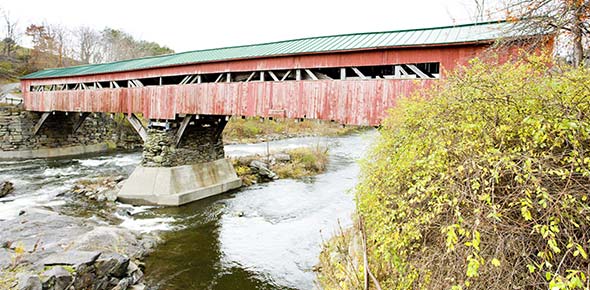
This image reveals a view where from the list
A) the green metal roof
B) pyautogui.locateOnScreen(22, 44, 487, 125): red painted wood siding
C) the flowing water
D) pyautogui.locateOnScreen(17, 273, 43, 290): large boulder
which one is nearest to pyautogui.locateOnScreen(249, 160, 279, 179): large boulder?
the flowing water

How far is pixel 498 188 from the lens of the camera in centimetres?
220

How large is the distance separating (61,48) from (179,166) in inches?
1366

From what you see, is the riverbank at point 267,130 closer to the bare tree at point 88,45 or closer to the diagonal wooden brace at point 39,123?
the diagonal wooden brace at point 39,123

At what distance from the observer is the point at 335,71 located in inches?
352

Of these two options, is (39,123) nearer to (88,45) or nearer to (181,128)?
(181,128)

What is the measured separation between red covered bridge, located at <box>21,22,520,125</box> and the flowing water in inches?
59.2

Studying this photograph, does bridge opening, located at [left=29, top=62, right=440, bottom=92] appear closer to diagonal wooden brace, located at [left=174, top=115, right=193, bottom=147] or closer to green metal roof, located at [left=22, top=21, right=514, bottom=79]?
green metal roof, located at [left=22, top=21, right=514, bottom=79]

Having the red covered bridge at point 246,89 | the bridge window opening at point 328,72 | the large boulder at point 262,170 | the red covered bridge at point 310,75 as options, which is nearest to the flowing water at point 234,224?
the large boulder at point 262,170

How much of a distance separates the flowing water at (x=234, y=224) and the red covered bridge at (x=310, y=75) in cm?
150

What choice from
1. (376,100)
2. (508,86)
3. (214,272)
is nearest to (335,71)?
(376,100)

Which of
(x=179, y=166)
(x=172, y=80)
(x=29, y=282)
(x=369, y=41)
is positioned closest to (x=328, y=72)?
(x=369, y=41)

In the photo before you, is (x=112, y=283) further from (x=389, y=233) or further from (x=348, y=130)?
(x=348, y=130)

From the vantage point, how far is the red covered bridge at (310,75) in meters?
6.86

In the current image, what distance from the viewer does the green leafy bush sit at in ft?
6.09
